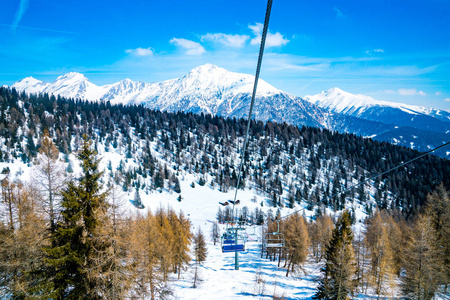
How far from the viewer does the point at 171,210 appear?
54.0m

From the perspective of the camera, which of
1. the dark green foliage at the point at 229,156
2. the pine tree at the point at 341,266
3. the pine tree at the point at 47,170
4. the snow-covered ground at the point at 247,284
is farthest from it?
the dark green foliage at the point at 229,156

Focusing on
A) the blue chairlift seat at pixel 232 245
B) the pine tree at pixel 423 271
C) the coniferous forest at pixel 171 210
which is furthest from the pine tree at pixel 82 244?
the pine tree at pixel 423 271

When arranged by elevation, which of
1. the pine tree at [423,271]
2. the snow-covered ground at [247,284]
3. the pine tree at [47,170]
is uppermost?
the pine tree at [47,170]

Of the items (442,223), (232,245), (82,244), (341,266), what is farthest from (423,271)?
(82,244)

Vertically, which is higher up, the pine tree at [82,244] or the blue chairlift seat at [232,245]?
the pine tree at [82,244]

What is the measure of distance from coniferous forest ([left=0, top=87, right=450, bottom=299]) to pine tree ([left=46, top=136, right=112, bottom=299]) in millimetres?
63

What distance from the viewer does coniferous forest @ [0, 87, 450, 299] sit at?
543 inches

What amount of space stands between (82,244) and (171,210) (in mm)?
41348

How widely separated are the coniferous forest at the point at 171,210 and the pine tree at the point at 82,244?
0.06m

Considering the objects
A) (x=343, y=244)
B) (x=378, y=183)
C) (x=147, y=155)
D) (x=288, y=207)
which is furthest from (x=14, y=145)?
(x=378, y=183)

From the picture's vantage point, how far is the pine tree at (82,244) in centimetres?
1325

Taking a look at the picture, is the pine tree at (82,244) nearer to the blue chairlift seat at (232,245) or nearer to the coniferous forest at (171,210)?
the coniferous forest at (171,210)

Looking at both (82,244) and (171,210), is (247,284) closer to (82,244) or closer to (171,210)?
(171,210)

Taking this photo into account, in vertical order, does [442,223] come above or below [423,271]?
above
